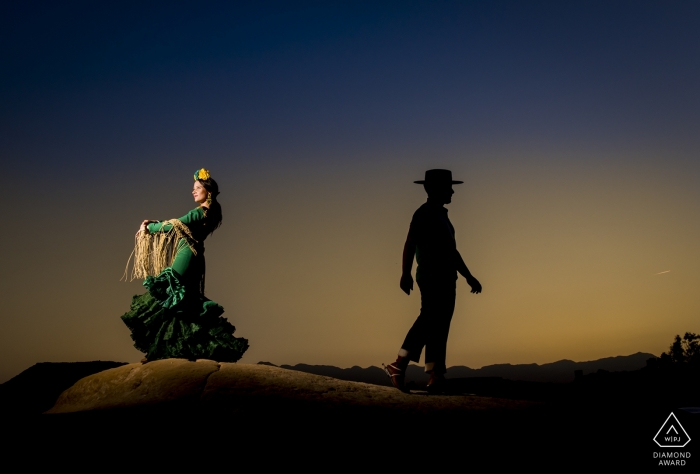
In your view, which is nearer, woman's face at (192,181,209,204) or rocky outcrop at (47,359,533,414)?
rocky outcrop at (47,359,533,414)

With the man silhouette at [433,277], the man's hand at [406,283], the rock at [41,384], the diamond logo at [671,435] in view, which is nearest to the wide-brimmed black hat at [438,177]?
the man silhouette at [433,277]

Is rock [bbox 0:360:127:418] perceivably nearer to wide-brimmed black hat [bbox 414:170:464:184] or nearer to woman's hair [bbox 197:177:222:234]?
woman's hair [bbox 197:177:222:234]

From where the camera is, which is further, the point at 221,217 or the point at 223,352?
the point at 221,217

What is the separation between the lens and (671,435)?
5.75 metres

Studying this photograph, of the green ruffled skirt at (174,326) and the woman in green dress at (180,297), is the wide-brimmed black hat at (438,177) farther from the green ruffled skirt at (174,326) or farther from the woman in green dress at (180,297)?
the green ruffled skirt at (174,326)

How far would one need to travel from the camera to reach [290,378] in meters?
7.42

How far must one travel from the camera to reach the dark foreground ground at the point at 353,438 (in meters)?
5.17

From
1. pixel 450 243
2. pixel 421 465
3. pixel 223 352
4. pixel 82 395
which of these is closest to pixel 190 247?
pixel 223 352

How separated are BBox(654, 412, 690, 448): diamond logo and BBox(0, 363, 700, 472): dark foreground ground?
0.17ft

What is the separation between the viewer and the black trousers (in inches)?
291

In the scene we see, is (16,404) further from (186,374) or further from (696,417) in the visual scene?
(696,417)

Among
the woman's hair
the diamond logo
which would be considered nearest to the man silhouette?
the diamond logo

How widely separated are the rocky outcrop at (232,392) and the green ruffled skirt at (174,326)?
13.0 inches

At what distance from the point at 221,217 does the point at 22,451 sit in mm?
4233
